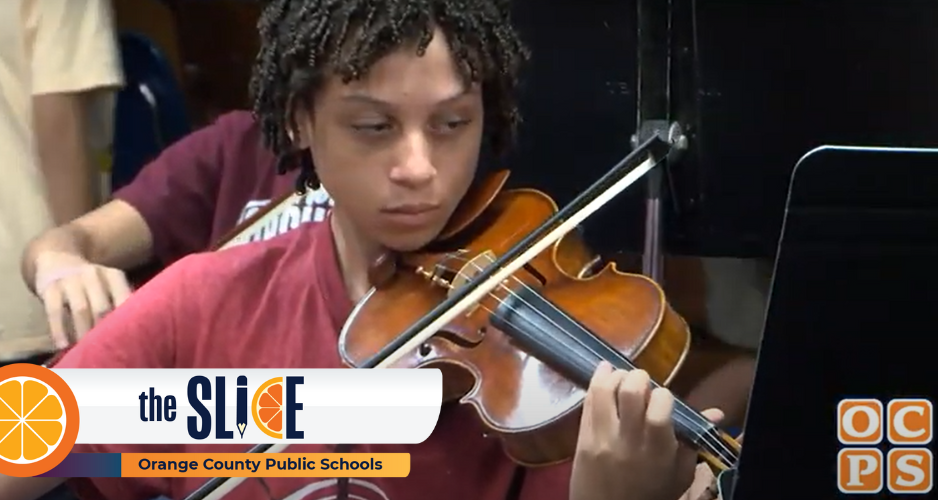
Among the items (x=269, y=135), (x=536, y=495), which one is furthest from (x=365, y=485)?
(x=269, y=135)

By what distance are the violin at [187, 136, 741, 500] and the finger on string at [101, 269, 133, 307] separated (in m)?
0.11

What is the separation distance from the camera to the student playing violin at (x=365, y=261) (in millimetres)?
464

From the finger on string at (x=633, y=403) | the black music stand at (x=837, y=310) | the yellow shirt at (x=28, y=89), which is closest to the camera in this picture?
the black music stand at (x=837, y=310)

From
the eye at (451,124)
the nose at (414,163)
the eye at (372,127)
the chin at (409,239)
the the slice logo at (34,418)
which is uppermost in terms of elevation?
the eye at (372,127)

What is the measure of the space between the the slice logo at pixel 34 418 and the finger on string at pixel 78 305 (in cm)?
4

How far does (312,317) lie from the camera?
519 mm

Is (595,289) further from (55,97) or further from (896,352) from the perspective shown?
(55,97)

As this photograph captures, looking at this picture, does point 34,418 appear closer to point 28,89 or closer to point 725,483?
point 28,89

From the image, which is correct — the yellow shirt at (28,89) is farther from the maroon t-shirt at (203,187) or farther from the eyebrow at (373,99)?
the eyebrow at (373,99)

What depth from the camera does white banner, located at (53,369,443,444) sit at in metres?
0.47

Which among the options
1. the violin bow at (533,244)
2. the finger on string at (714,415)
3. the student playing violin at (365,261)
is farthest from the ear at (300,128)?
the finger on string at (714,415)

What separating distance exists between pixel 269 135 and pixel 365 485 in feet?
0.60

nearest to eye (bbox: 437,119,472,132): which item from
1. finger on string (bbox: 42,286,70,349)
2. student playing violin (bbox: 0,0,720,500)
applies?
student playing violin (bbox: 0,0,720,500)

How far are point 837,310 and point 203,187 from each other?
1.31 ft
